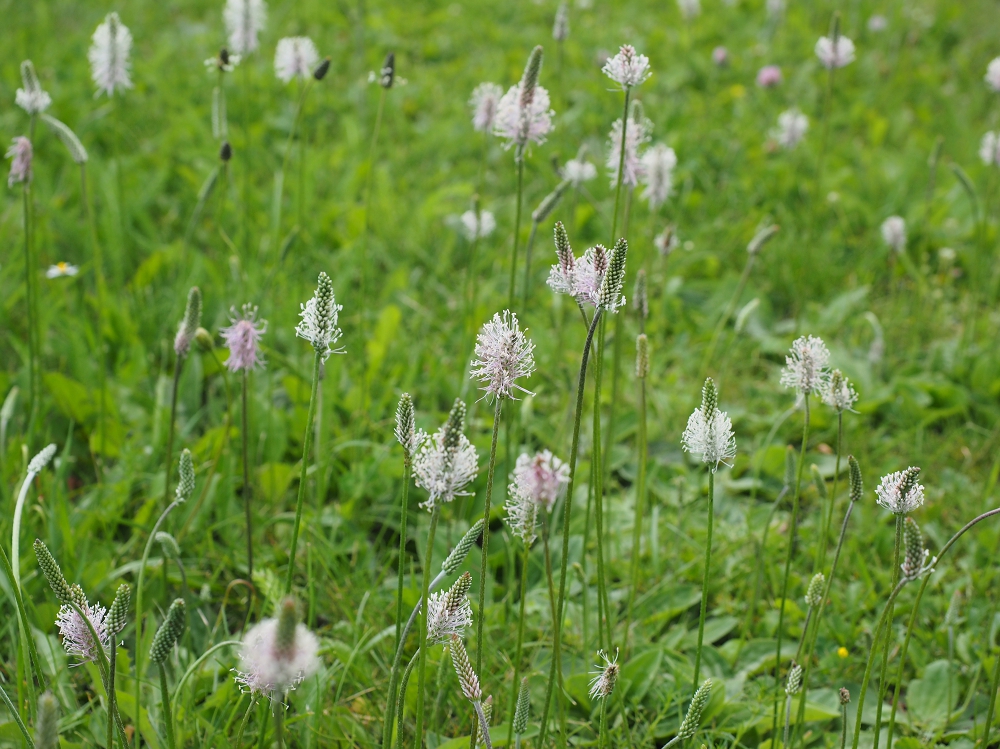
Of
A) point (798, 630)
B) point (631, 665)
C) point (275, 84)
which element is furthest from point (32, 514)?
point (275, 84)

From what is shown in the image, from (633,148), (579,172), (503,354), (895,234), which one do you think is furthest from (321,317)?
(895,234)

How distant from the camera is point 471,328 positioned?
10.2 feet

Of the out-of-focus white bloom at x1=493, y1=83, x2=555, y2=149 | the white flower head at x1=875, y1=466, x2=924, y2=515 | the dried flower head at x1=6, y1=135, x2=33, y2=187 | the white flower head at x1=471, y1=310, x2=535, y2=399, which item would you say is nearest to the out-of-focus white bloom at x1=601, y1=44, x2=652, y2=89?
the out-of-focus white bloom at x1=493, y1=83, x2=555, y2=149

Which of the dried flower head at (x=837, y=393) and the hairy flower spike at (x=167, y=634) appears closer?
the hairy flower spike at (x=167, y=634)

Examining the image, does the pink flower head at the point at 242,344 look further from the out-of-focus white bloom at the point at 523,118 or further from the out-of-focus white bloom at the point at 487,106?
the out-of-focus white bloom at the point at 487,106

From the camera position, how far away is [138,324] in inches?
128

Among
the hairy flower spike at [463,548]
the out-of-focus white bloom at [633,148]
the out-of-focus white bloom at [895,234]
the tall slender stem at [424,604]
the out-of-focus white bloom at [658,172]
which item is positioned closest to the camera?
the tall slender stem at [424,604]

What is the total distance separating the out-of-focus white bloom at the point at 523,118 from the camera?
194 centimetres

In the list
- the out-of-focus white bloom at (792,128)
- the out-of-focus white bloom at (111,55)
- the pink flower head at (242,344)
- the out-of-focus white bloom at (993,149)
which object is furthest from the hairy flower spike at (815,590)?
the out-of-focus white bloom at (792,128)

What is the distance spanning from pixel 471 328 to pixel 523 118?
122cm

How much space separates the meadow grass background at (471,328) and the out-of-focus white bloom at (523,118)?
0.39 meters

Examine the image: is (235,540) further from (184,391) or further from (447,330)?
(447,330)

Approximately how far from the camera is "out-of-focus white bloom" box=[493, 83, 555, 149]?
194cm

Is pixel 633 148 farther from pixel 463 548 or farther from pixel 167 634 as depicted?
pixel 167 634
